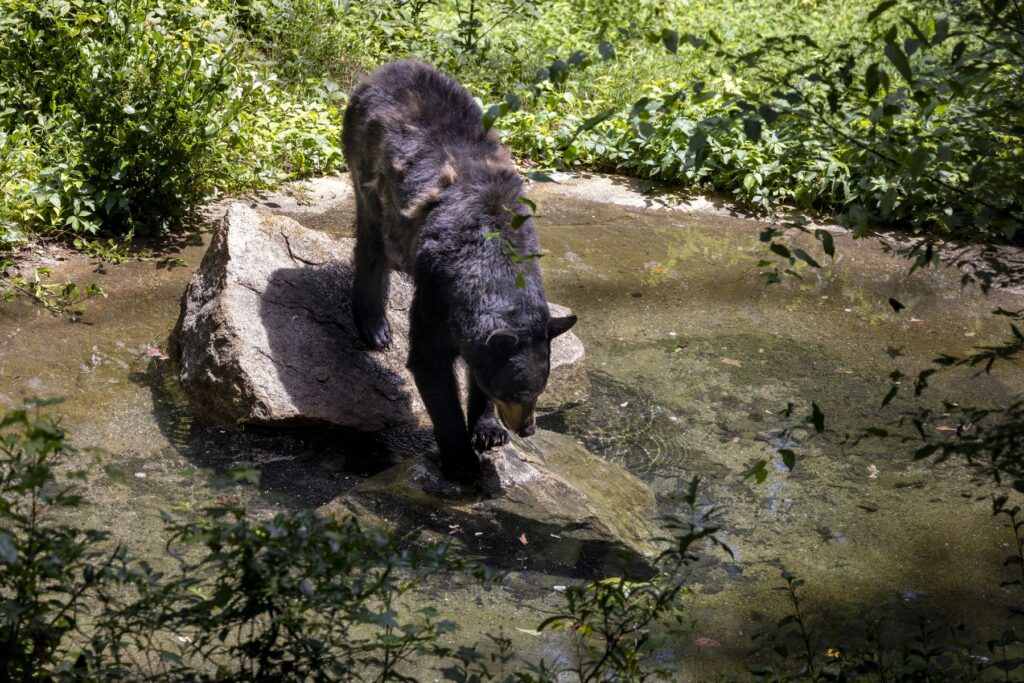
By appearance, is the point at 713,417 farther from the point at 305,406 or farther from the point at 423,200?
the point at 305,406

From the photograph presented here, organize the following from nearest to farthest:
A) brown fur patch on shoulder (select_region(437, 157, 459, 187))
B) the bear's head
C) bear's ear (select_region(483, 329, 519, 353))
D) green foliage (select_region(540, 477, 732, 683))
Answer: green foliage (select_region(540, 477, 732, 683)), bear's ear (select_region(483, 329, 519, 353)), the bear's head, brown fur patch on shoulder (select_region(437, 157, 459, 187))

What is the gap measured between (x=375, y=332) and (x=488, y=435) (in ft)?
4.12

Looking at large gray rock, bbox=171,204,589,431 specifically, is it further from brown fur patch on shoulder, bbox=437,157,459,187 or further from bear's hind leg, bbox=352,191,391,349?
brown fur patch on shoulder, bbox=437,157,459,187

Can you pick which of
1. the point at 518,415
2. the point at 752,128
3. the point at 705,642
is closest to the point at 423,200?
the point at 518,415

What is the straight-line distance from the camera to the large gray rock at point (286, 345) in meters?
5.94

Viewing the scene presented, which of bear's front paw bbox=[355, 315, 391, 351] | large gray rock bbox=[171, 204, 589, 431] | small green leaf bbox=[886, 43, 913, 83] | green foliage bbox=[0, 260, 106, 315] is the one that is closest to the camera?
small green leaf bbox=[886, 43, 913, 83]

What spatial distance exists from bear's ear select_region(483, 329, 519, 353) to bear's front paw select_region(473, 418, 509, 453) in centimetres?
63

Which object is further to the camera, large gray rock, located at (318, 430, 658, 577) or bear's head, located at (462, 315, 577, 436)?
bear's head, located at (462, 315, 577, 436)

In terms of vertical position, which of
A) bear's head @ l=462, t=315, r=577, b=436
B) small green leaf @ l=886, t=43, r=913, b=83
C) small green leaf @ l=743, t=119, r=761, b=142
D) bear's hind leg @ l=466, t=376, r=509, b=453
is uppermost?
small green leaf @ l=886, t=43, r=913, b=83

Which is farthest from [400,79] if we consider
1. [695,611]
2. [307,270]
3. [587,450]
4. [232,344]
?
[695,611]

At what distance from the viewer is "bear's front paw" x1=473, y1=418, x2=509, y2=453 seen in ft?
18.5

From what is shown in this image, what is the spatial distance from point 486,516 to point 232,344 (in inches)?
75.1

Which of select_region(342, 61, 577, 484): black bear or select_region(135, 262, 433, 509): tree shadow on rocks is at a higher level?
select_region(342, 61, 577, 484): black bear

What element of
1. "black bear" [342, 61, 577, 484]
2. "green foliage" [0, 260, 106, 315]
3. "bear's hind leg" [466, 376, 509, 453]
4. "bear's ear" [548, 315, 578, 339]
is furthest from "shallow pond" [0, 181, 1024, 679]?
"bear's ear" [548, 315, 578, 339]
